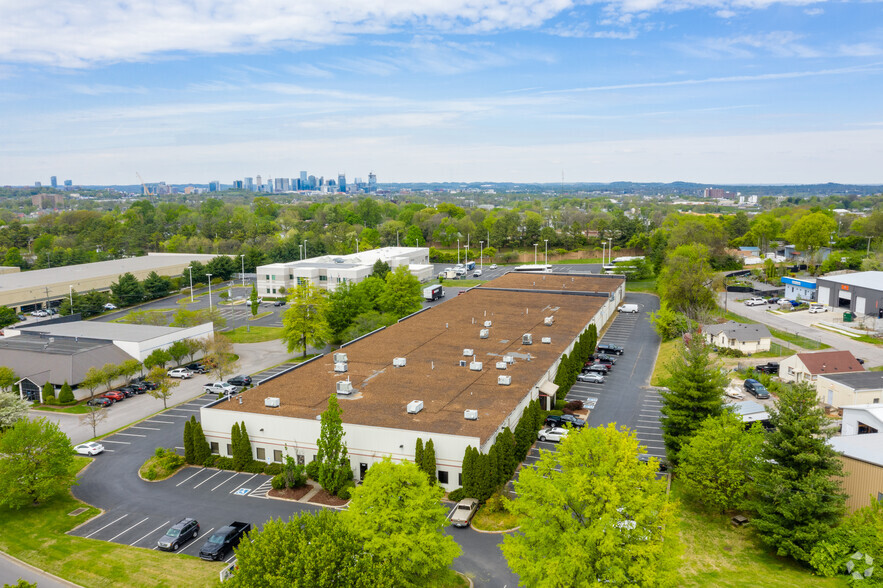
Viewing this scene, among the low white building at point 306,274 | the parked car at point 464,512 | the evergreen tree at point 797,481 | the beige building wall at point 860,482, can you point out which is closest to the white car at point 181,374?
the parked car at point 464,512

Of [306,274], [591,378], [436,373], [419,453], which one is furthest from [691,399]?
[306,274]

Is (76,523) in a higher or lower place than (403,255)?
lower

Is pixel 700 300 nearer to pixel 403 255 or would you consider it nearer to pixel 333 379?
pixel 333 379

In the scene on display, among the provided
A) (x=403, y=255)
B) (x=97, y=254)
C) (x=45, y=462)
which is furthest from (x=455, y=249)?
(x=45, y=462)

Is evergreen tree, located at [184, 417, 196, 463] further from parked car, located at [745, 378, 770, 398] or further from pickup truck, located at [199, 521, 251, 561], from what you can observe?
parked car, located at [745, 378, 770, 398]

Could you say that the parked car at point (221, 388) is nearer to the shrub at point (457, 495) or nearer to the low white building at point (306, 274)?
the shrub at point (457, 495)

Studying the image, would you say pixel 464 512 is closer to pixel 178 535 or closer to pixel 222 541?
pixel 222 541

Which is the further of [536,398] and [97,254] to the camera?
[97,254]
